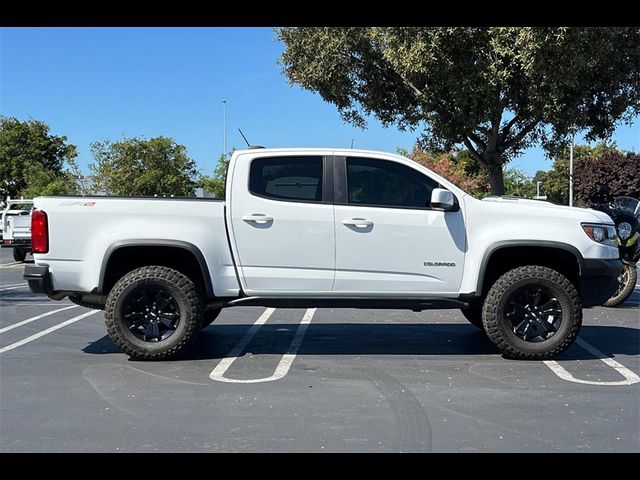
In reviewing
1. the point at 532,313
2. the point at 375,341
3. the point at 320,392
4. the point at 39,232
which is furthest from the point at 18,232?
the point at 532,313

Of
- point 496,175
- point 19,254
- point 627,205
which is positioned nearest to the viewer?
point 627,205

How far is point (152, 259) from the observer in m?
6.18

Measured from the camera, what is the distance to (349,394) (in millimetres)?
5020

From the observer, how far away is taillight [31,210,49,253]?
229 inches

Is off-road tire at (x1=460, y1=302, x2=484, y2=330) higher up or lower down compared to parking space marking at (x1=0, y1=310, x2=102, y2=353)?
higher up

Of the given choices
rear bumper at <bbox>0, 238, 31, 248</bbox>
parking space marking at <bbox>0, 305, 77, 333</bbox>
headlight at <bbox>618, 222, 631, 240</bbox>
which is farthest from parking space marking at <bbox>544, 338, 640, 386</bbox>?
rear bumper at <bbox>0, 238, 31, 248</bbox>

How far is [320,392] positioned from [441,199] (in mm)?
2102

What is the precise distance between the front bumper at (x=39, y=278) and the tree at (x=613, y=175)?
1236 inches

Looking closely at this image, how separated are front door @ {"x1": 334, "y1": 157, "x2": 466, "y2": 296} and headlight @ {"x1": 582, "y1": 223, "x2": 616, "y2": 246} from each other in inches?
47.4

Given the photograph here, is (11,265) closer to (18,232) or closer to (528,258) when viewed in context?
(18,232)

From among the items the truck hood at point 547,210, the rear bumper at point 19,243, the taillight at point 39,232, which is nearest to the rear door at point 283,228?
the truck hood at point 547,210

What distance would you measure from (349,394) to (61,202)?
327 centimetres

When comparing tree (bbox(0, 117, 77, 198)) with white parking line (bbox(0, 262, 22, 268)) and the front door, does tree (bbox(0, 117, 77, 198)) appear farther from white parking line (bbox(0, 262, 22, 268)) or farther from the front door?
the front door

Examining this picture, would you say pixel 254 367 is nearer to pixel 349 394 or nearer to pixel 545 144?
pixel 349 394
